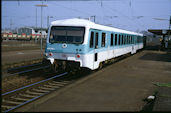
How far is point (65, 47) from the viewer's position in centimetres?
1007

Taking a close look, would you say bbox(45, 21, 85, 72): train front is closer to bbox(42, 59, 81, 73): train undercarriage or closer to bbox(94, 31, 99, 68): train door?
bbox(42, 59, 81, 73): train undercarriage

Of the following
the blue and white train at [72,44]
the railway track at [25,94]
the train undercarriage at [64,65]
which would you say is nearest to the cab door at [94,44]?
the blue and white train at [72,44]

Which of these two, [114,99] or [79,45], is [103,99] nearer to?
[114,99]

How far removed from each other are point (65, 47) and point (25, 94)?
3260 millimetres

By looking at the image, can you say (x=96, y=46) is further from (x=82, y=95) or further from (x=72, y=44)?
(x=82, y=95)

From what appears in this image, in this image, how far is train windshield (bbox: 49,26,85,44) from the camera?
9.99 m

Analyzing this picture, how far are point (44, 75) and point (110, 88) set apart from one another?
438cm

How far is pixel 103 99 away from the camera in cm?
714

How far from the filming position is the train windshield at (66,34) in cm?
999

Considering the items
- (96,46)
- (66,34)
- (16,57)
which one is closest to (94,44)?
(96,46)

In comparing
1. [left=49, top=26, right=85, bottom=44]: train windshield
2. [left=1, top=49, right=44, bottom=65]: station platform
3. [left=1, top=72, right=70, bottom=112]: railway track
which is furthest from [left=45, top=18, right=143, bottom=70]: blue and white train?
[left=1, top=49, right=44, bottom=65]: station platform

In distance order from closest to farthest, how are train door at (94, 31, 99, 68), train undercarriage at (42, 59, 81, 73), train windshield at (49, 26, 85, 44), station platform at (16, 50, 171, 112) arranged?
1. station platform at (16, 50, 171, 112)
2. train undercarriage at (42, 59, 81, 73)
3. train windshield at (49, 26, 85, 44)
4. train door at (94, 31, 99, 68)

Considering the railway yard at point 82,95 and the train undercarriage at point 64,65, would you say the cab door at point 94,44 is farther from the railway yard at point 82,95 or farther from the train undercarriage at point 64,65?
the train undercarriage at point 64,65

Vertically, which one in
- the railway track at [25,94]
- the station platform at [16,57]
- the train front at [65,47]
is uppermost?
the train front at [65,47]
